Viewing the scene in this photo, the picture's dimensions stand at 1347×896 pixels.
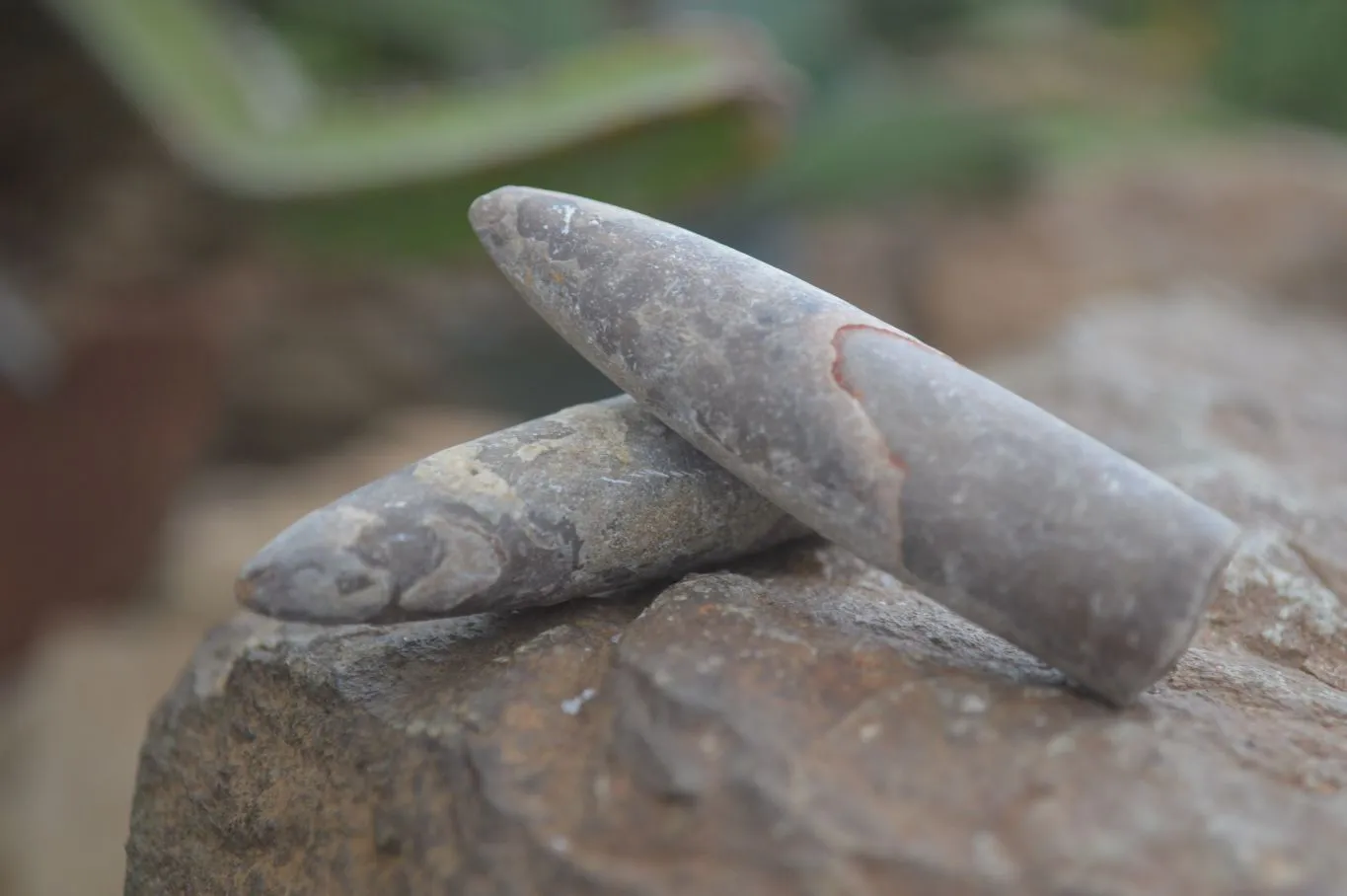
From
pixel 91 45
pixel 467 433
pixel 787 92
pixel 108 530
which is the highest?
pixel 91 45

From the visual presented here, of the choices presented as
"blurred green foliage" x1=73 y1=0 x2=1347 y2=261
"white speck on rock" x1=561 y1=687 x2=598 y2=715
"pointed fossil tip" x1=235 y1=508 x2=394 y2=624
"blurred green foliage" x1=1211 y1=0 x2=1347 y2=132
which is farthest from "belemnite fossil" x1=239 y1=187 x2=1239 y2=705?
"blurred green foliage" x1=1211 y1=0 x2=1347 y2=132

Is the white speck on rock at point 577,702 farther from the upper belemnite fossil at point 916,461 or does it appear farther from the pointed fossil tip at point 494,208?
the pointed fossil tip at point 494,208

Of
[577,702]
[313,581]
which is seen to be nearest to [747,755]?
[577,702]

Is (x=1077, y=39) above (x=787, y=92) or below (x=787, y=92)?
below

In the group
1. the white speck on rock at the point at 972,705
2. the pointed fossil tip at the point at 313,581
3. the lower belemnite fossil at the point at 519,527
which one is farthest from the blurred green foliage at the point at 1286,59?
the pointed fossil tip at the point at 313,581

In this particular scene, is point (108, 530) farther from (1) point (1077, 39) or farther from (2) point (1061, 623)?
(1) point (1077, 39)

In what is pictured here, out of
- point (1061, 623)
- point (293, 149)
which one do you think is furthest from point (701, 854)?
point (293, 149)
